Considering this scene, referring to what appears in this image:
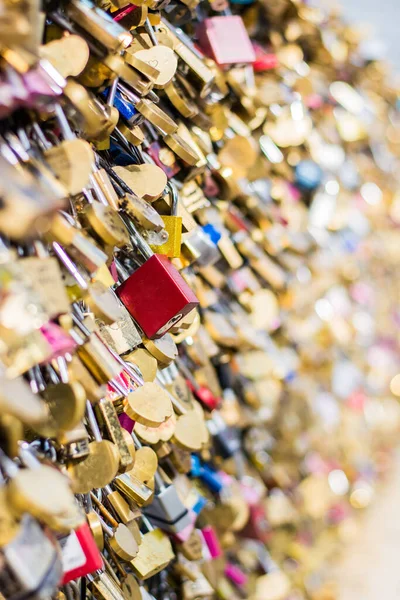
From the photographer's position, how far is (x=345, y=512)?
1693 mm

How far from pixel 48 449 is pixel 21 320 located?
0.52ft

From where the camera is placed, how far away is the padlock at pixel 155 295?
65 centimetres

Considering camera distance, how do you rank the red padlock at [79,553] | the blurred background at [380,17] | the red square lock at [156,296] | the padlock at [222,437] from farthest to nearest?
the blurred background at [380,17] < the padlock at [222,437] < the red square lock at [156,296] < the red padlock at [79,553]

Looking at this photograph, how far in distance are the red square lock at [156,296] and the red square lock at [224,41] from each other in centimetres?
41

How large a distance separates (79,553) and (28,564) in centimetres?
13

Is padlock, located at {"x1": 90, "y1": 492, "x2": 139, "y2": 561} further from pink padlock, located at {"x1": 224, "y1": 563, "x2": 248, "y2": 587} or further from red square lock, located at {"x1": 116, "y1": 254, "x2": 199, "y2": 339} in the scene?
pink padlock, located at {"x1": 224, "y1": 563, "x2": 248, "y2": 587}

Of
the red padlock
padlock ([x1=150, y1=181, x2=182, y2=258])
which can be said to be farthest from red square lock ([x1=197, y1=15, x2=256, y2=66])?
the red padlock

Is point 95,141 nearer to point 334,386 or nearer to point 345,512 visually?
point 334,386

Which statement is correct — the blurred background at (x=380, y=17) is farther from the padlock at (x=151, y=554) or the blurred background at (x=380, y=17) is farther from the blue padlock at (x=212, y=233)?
the padlock at (x=151, y=554)

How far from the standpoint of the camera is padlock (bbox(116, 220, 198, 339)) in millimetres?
654

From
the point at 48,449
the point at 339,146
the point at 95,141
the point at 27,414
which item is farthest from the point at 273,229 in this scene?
the point at 27,414

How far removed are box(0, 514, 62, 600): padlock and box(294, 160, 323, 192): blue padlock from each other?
117 centimetres

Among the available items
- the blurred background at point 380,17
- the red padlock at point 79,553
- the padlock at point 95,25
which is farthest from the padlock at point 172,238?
the blurred background at point 380,17

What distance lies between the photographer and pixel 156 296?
2.18 feet
